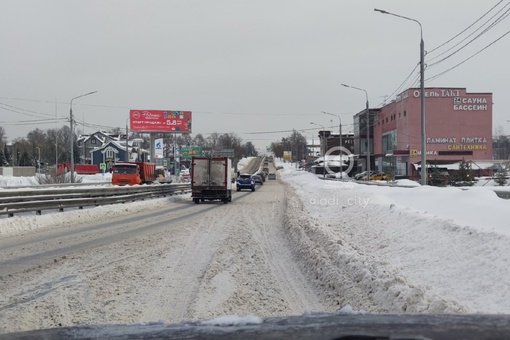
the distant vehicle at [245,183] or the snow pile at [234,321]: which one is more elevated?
the snow pile at [234,321]

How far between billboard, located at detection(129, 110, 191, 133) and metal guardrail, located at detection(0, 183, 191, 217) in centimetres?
4351

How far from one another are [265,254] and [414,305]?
5575 millimetres

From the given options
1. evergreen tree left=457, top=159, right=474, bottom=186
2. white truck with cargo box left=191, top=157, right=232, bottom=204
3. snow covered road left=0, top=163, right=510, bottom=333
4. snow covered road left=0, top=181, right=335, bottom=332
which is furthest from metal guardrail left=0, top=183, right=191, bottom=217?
evergreen tree left=457, top=159, right=474, bottom=186

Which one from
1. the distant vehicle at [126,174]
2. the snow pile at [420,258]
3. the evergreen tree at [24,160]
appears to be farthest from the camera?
the evergreen tree at [24,160]

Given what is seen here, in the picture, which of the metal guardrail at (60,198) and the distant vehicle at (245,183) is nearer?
the metal guardrail at (60,198)

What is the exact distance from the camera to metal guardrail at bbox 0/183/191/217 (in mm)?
16677

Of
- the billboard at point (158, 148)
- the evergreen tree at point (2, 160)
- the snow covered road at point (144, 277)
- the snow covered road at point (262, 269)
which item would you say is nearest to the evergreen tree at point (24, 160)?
the evergreen tree at point (2, 160)

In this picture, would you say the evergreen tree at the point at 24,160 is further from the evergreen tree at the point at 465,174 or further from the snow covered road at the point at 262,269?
the snow covered road at the point at 262,269

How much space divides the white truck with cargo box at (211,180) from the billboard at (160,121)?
41.3 meters

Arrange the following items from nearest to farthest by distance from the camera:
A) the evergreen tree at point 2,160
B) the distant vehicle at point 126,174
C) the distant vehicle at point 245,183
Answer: the distant vehicle at point 126,174, the distant vehicle at point 245,183, the evergreen tree at point 2,160

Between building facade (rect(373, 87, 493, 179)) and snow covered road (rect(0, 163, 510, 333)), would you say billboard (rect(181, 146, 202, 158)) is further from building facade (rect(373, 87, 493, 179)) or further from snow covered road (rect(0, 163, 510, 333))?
snow covered road (rect(0, 163, 510, 333))

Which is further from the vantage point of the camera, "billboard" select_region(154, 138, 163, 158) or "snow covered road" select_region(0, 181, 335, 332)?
"billboard" select_region(154, 138, 163, 158)

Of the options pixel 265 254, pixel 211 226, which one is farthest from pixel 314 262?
pixel 211 226

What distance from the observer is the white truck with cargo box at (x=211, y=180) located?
31.9 m
